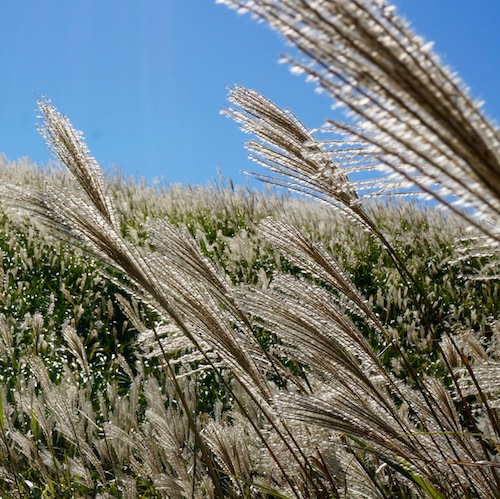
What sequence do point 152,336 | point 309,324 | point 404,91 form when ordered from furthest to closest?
point 152,336, point 309,324, point 404,91

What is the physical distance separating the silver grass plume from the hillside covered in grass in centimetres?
153

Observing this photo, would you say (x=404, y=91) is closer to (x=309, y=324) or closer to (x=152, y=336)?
(x=309, y=324)

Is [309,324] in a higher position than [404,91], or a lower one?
lower

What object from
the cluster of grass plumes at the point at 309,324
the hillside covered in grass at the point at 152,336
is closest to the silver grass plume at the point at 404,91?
the cluster of grass plumes at the point at 309,324

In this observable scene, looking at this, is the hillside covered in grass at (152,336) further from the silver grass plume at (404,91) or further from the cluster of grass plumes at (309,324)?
the silver grass plume at (404,91)

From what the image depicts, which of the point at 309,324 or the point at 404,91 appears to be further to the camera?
the point at 309,324

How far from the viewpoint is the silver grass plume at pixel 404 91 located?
67 cm

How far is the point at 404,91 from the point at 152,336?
6.14ft

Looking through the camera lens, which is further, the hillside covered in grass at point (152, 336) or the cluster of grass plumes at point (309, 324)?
the hillside covered in grass at point (152, 336)

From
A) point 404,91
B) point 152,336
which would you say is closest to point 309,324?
point 152,336

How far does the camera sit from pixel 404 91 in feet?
2.22

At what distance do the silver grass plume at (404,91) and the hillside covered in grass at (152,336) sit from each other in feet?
5.01

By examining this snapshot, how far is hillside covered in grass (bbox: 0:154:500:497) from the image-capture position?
10.6 ft

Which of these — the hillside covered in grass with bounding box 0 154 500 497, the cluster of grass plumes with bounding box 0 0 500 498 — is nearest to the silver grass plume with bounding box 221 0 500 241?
the cluster of grass plumes with bounding box 0 0 500 498
